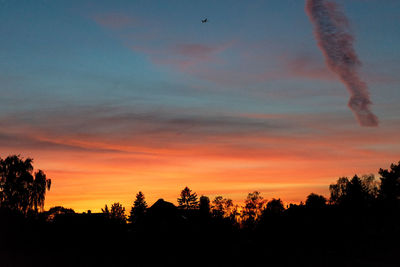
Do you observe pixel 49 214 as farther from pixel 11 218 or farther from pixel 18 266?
pixel 18 266

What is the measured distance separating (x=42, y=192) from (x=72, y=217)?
29294mm

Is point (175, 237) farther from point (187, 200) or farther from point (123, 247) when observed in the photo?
point (187, 200)

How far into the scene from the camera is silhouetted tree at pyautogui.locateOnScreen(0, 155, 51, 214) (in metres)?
68.2

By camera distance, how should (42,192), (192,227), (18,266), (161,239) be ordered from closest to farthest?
(18,266) < (161,239) < (192,227) < (42,192)

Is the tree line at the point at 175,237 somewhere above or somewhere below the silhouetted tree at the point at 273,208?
below

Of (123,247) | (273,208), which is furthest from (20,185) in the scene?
(273,208)

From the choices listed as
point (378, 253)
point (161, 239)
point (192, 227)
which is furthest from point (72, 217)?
point (378, 253)

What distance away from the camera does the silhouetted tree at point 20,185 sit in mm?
68188

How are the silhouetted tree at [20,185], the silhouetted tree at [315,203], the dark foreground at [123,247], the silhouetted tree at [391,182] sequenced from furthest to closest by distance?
the silhouetted tree at [391,182] < the silhouetted tree at [315,203] < the silhouetted tree at [20,185] < the dark foreground at [123,247]

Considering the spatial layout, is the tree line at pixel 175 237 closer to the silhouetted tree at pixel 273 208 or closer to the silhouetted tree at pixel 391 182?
the silhouetted tree at pixel 273 208

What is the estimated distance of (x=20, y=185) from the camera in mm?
68562

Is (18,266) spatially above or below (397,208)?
below

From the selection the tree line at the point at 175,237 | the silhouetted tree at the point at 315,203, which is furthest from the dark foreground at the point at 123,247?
the silhouetted tree at the point at 315,203

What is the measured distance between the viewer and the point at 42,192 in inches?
2766
